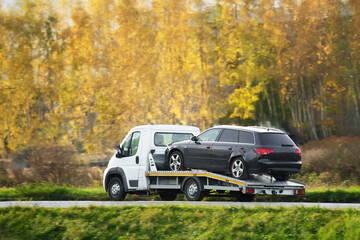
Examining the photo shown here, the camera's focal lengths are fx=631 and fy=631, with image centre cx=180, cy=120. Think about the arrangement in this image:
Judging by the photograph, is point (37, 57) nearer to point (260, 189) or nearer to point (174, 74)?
point (174, 74)

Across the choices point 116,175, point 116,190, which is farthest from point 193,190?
point 116,175

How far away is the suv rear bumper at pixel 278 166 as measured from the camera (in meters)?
15.4

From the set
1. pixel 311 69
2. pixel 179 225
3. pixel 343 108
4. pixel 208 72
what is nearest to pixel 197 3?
pixel 208 72

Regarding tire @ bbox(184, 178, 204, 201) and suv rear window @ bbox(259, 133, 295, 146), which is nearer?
suv rear window @ bbox(259, 133, 295, 146)

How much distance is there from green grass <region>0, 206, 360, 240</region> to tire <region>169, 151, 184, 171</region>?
3.66 meters

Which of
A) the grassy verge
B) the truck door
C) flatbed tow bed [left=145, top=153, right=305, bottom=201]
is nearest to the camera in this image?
flatbed tow bed [left=145, top=153, right=305, bottom=201]

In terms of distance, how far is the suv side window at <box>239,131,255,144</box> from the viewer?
15.8 meters

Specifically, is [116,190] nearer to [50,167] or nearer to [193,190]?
[193,190]

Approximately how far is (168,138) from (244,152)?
344 cm

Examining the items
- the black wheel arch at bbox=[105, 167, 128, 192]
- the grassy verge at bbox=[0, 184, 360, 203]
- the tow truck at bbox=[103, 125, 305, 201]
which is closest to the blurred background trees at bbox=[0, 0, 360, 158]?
the grassy verge at bbox=[0, 184, 360, 203]

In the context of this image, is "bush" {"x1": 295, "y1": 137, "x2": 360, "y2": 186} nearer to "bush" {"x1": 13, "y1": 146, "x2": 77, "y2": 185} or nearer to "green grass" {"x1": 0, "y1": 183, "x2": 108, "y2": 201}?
"green grass" {"x1": 0, "y1": 183, "x2": 108, "y2": 201}

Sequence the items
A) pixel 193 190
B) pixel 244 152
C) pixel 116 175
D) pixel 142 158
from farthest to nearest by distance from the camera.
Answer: pixel 116 175, pixel 142 158, pixel 193 190, pixel 244 152

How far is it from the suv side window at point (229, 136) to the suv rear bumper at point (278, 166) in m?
1.14

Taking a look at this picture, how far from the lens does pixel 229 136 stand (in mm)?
16422
